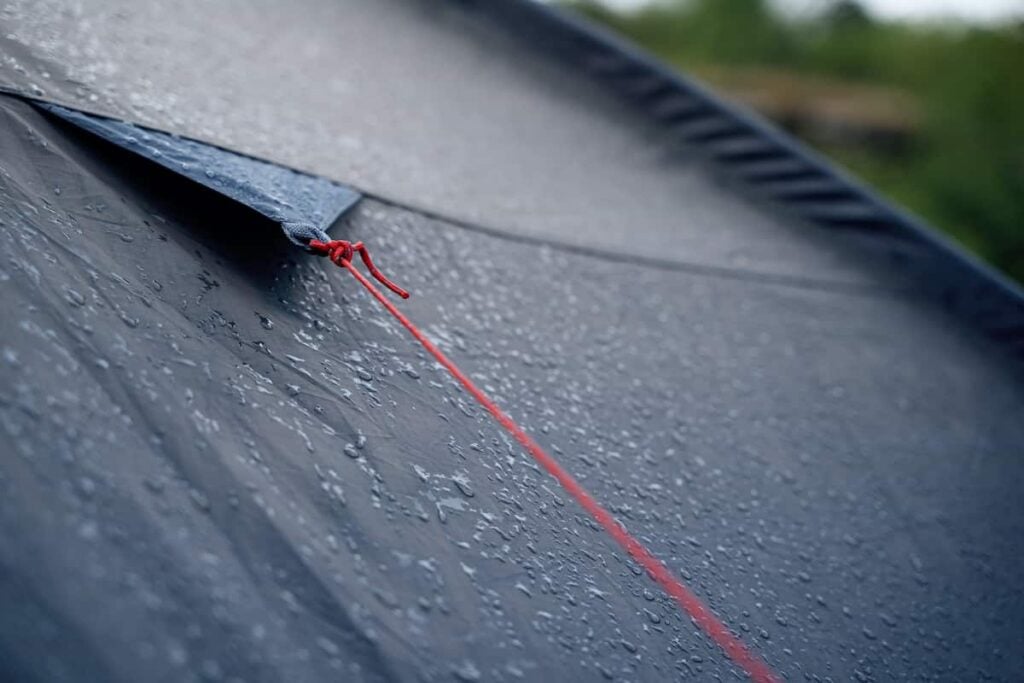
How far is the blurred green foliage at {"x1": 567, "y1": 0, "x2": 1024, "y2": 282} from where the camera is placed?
3590 millimetres

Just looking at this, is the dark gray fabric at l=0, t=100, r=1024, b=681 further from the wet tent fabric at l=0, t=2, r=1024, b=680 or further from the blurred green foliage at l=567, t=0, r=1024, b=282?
the blurred green foliage at l=567, t=0, r=1024, b=282

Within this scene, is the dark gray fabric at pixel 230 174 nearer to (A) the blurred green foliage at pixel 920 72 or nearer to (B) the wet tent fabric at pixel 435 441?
(B) the wet tent fabric at pixel 435 441

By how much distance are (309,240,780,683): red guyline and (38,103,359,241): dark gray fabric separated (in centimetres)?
4

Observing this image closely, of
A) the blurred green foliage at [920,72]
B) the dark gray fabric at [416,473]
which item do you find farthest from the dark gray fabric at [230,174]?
the blurred green foliage at [920,72]

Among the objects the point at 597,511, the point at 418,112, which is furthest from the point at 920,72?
the point at 597,511

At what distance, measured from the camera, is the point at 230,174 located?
770 millimetres

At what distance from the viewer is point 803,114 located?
494 cm

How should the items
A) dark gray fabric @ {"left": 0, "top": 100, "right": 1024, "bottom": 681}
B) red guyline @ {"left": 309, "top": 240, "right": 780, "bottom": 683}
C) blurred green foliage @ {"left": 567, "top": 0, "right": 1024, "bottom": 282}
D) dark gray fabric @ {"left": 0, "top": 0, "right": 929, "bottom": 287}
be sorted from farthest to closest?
1. blurred green foliage @ {"left": 567, "top": 0, "right": 1024, "bottom": 282}
2. dark gray fabric @ {"left": 0, "top": 0, "right": 929, "bottom": 287}
3. red guyline @ {"left": 309, "top": 240, "right": 780, "bottom": 683}
4. dark gray fabric @ {"left": 0, "top": 100, "right": 1024, "bottom": 681}

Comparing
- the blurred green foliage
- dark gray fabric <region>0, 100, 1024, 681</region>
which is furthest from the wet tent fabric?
the blurred green foliage

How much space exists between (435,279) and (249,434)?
0.34 metres

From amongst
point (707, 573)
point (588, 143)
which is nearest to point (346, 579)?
point (707, 573)

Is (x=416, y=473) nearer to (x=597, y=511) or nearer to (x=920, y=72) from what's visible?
(x=597, y=511)

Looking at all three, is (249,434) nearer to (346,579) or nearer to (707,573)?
(346,579)

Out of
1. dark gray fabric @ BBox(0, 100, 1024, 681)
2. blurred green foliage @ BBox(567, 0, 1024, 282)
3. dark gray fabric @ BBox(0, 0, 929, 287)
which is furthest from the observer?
blurred green foliage @ BBox(567, 0, 1024, 282)
